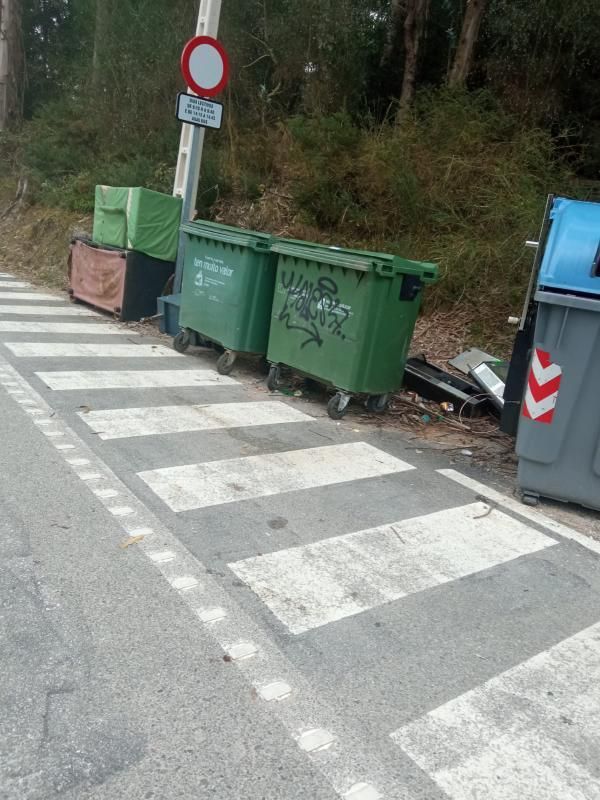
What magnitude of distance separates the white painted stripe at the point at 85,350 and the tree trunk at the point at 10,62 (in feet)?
58.3

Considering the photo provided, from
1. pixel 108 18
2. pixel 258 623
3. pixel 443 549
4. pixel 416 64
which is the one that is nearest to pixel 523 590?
pixel 443 549

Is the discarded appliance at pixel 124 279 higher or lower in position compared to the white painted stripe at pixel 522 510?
higher

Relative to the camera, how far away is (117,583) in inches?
124

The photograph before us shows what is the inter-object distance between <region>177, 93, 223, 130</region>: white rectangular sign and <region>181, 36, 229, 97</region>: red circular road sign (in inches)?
4.3

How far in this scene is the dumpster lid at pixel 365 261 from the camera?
586 cm

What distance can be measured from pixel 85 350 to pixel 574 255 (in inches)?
209

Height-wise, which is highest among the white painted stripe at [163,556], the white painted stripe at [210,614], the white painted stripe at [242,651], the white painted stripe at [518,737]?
the white painted stripe at [518,737]

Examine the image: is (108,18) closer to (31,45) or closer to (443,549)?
(31,45)

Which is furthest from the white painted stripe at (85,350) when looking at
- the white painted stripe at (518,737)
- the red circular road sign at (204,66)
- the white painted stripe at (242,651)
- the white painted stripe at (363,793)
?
the white painted stripe at (363,793)

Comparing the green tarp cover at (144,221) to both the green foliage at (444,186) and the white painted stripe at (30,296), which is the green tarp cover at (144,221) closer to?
the white painted stripe at (30,296)

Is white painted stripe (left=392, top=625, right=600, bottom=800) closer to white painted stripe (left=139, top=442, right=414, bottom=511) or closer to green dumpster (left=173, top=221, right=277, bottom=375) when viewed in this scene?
white painted stripe (left=139, top=442, right=414, bottom=511)

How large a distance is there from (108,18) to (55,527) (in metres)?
17.8

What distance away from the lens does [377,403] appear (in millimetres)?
6500

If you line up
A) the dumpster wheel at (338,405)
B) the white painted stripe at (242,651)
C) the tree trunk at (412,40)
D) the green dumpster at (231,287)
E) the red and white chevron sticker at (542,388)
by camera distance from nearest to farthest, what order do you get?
the white painted stripe at (242,651)
the red and white chevron sticker at (542,388)
the dumpster wheel at (338,405)
the green dumpster at (231,287)
the tree trunk at (412,40)
